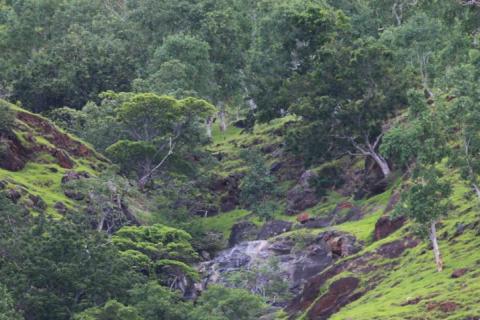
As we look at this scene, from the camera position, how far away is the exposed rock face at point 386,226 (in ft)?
217

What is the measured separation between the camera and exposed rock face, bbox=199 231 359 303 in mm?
68688

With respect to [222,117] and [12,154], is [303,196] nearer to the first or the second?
[12,154]

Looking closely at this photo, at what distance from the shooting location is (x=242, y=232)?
8144 centimetres

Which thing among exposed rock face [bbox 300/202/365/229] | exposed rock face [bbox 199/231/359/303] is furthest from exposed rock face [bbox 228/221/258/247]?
exposed rock face [bbox 300/202/365/229]

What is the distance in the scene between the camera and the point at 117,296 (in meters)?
61.3

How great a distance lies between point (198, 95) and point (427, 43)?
25.0 m

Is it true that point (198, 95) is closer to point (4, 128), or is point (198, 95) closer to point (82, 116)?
point (82, 116)

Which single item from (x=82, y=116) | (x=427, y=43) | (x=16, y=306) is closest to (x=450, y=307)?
(x=16, y=306)

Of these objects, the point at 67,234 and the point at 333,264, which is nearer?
the point at 67,234

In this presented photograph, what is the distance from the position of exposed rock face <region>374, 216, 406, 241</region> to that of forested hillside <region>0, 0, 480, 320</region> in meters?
0.13

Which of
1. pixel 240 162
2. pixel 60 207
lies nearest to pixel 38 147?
pixel 60 207

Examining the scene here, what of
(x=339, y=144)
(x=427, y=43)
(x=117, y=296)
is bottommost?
(x=117, y=296)

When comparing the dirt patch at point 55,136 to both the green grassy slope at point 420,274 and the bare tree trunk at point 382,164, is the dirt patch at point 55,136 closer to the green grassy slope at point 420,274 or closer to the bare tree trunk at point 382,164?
the green grassy slope at point 420,274

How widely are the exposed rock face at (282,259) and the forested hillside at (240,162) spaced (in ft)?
0.50
